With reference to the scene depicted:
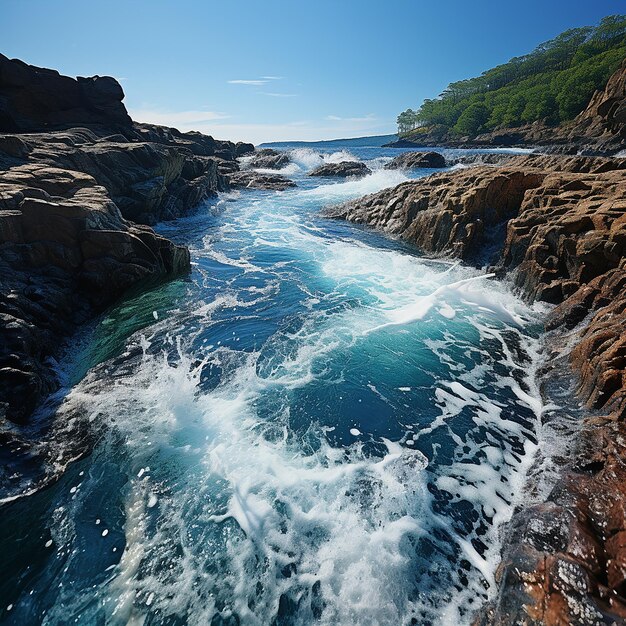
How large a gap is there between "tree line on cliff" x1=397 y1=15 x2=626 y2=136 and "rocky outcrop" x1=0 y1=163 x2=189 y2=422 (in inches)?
3743

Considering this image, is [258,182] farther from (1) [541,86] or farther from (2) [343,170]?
(1) [541,86]

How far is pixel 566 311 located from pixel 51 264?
18.6 meters

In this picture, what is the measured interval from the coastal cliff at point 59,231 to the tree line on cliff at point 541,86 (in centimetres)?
8822

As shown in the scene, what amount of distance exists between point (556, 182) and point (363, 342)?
12.6 m

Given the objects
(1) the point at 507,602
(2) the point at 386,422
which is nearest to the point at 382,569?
(1) the point at 507,602

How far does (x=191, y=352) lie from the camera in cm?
1151

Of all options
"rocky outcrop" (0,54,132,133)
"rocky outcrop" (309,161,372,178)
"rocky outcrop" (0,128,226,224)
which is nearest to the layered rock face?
"rocky outcrop" (0,128,226,224)

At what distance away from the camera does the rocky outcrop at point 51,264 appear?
30.0ft

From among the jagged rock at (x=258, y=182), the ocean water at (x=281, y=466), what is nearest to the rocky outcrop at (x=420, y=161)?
the jagged rock at (x=258, y=182)

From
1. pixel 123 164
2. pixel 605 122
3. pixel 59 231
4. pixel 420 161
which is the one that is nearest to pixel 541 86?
pixel 605 122

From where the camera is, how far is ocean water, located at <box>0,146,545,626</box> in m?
5.30

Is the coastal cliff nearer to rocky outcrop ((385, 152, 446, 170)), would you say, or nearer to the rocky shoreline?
the rocky shoreline

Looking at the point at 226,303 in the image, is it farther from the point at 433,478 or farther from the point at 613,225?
the point at 613,225

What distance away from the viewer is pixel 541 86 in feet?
274
